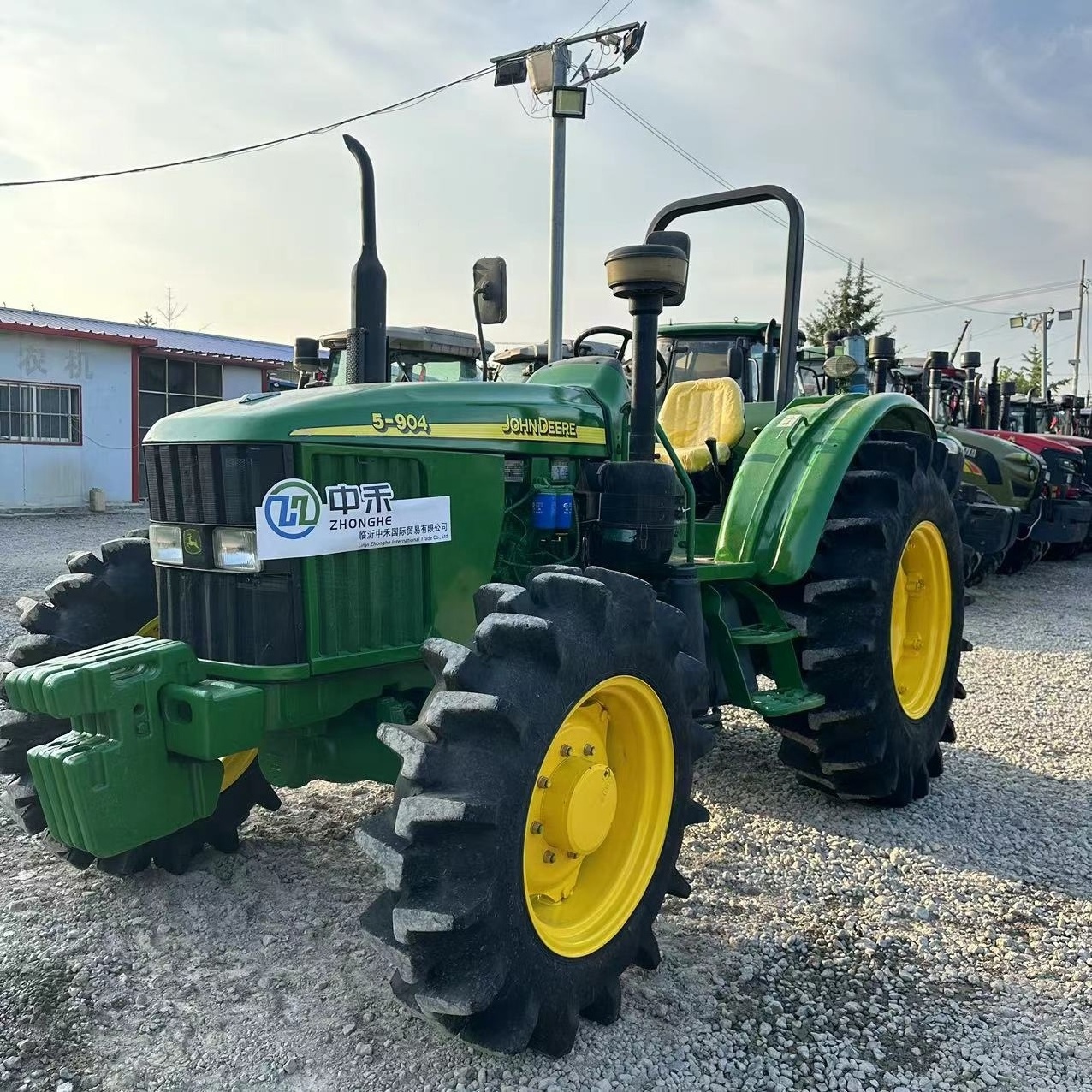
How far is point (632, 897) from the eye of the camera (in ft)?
9.04

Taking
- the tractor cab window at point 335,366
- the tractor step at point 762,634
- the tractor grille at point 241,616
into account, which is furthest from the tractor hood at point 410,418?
the tractor cab window at point 335,366

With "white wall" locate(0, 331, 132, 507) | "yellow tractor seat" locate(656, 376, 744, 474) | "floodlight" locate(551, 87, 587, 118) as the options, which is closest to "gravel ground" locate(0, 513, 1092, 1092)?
"yellow tractor seat" locate(656, 376, 744, 474)

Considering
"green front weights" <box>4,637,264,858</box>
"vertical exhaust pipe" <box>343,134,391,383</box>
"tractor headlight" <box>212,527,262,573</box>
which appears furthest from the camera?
"vertical exhaust pipe" <box>343,134,391,383</box>

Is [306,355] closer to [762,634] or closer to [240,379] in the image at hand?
[762,634]

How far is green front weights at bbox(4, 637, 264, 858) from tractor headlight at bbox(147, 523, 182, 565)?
265 millimetres

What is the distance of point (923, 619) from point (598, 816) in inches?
100

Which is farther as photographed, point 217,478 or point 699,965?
point 699,965

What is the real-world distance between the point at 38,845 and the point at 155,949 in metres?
1.00

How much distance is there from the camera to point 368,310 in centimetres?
324

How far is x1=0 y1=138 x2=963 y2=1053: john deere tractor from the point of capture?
2.29m

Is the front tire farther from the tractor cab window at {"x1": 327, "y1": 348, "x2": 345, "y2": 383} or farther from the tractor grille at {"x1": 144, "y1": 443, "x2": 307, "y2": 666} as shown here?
the tractor cab window at {"x1": 327, "y1": 348, "x2": 345, "y2": 383}

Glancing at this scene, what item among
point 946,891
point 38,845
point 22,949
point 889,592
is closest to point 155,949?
point 22,949

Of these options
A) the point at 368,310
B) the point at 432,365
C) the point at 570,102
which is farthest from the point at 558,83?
the point at 368,310

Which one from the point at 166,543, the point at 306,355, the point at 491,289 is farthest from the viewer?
the point at 306,355
